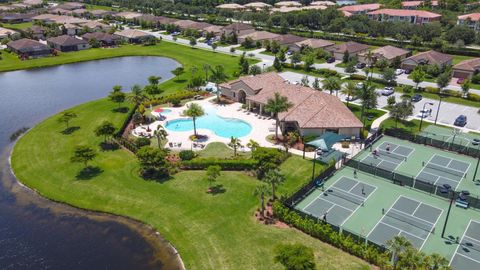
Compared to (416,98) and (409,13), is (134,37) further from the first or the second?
(409,13)

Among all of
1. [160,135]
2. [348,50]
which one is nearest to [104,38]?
[348,50]

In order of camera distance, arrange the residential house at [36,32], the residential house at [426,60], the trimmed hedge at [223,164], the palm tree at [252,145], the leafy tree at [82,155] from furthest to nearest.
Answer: the residential house at [36,32]
the residential house at [426,60]
the palm tree at [252,145]
the trimmed hedge at [223,164]
the leafy tree at [82,155]

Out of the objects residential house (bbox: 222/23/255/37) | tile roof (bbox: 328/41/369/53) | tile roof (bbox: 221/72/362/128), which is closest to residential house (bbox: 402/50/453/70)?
tile roof (bbox: 328/41/369/53)

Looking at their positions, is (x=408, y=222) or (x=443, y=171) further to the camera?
(x=443, y=171)

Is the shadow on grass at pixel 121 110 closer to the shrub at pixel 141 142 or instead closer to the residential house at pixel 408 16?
the shrub at pixel 141 142

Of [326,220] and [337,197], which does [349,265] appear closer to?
[326,220]

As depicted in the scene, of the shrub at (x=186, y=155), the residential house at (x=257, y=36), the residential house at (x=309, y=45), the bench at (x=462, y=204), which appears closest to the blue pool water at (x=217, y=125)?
the shrub at (x=186, y=155)
